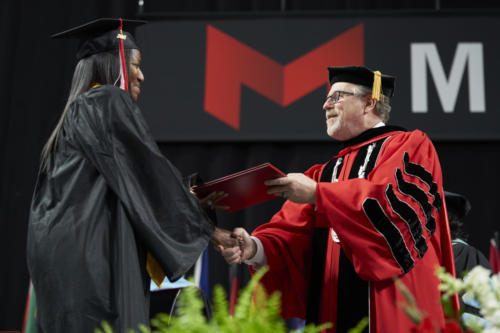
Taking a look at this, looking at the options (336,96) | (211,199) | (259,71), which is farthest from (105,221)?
(259,71)

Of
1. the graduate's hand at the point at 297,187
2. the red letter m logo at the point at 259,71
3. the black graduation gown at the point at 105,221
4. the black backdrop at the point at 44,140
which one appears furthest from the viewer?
the red letter m logo at the point at 259,71

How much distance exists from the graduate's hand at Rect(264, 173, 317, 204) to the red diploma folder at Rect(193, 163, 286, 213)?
0.03 metres

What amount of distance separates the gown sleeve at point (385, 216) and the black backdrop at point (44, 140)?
252cm

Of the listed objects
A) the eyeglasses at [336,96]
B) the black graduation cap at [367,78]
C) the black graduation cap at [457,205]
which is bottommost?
the black graduation cap at [457,205]

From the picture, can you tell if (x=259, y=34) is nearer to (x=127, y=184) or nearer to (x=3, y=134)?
(x=3, y=134)

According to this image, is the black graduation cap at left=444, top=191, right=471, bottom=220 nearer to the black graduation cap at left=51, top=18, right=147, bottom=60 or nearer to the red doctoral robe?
the red doctoral robe

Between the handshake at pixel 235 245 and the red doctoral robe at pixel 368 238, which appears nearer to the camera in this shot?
the red doctoral robe at pixel 368 238

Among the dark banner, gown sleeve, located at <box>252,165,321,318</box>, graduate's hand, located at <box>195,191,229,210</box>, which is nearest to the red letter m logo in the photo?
the dark banner

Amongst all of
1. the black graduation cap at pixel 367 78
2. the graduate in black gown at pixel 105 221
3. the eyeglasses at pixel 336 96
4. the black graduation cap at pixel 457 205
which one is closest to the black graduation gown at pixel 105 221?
the graduate in black gown at pixel 105 221

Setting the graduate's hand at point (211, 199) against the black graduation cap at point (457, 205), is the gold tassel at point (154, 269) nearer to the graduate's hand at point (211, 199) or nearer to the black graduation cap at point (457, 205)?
the graduate's hand at point (211, 199)

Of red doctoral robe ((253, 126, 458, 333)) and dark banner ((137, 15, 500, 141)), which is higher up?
dark banner ((137, 15, 500, 141))

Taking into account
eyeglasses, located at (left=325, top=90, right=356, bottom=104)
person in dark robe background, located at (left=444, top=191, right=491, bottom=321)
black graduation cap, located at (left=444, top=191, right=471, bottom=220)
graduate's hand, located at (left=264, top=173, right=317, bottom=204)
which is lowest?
person in dark robe background, located at (left=444, top=191, right=491, bottom=321)

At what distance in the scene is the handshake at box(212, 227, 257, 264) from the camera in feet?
9.73

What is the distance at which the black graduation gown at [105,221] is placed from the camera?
86.4 inches
